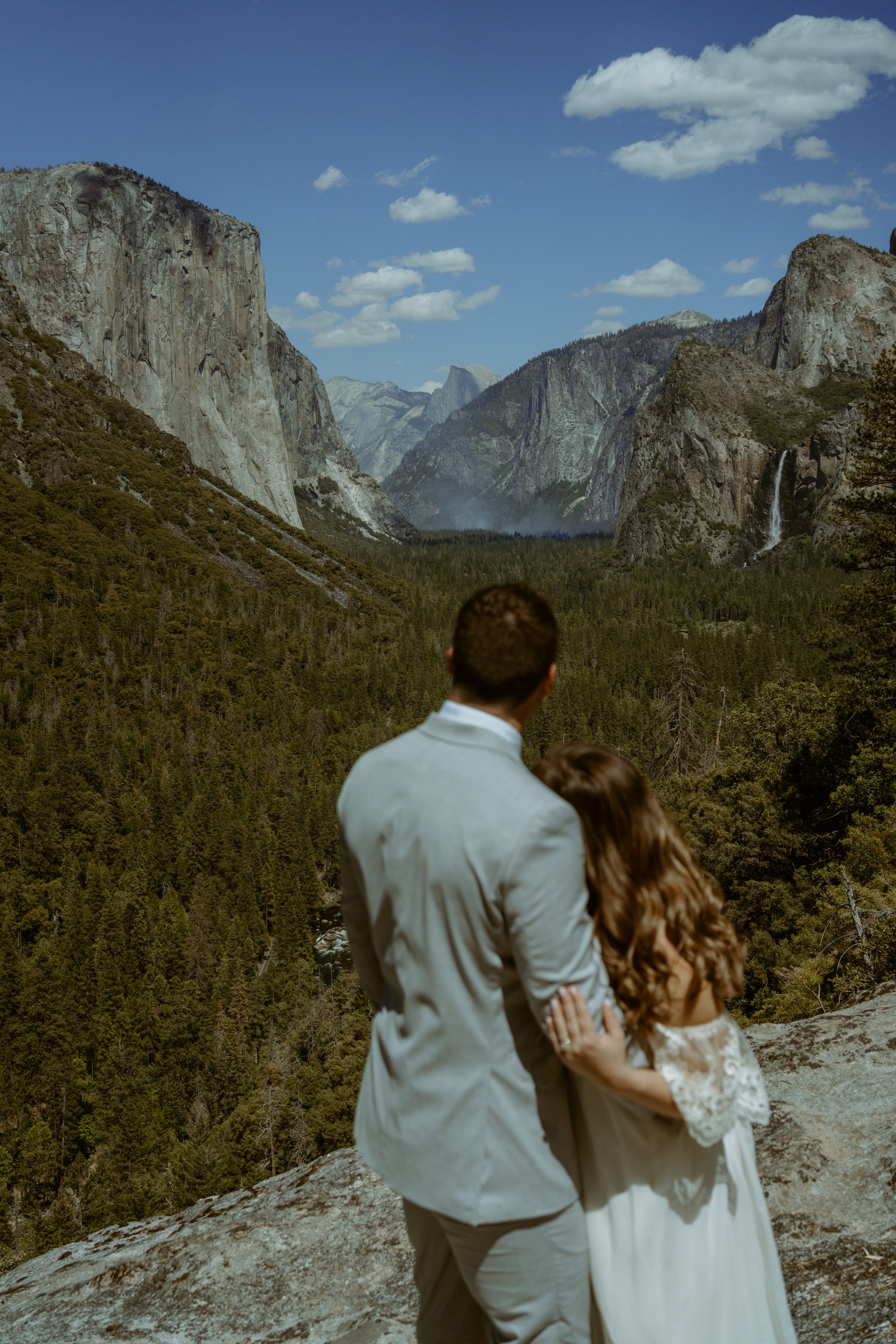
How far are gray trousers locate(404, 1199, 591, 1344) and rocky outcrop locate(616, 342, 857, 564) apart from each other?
186 m

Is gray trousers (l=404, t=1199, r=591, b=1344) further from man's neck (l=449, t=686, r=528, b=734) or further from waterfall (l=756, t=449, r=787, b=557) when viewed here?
waterfall (l=756, t=449, r=787, b=557)

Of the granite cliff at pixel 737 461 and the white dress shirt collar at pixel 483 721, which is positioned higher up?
the granite cliff at pixel 737 461

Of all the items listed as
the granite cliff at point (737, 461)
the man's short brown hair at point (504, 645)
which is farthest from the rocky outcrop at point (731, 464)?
the man's short brown hair at point (504, 645)

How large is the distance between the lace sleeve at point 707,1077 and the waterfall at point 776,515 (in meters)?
190

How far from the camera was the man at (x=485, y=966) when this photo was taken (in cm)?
271

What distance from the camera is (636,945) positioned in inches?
122

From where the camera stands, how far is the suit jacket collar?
115 inches

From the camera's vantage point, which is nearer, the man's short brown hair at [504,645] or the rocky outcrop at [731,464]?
the man's short brown hair at [504,645]

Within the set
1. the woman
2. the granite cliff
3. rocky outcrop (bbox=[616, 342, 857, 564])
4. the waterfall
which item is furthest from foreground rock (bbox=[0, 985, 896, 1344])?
the waterfall

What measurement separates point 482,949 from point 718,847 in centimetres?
2769

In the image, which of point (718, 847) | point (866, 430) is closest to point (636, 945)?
point (866, 430)

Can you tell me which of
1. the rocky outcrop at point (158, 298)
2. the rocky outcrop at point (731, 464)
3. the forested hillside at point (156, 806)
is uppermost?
the rocky outcrop at point (158, 298)

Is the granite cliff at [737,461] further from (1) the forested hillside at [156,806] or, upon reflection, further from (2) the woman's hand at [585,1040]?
(2) the woman's hand at [585,1040]

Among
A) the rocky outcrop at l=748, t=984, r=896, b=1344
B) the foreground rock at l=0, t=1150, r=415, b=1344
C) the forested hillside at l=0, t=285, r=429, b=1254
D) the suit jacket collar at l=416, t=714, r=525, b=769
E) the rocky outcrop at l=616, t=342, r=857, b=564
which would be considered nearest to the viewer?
the suit jacket collar at l=416, t=714, r=525, b=769
